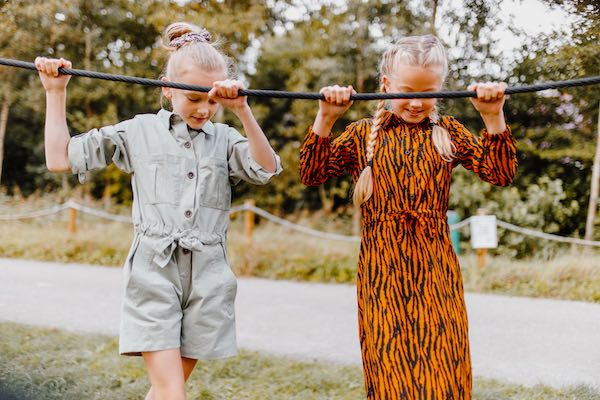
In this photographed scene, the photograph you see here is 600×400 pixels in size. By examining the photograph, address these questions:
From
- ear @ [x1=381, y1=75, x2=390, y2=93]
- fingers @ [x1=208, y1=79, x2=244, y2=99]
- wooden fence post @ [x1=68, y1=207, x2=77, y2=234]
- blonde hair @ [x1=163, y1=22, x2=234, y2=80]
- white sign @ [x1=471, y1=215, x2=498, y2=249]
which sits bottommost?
wooden fence post @ [x1=68, y1=207, x2=77, y2=234]

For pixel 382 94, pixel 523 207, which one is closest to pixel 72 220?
pixel 523 207

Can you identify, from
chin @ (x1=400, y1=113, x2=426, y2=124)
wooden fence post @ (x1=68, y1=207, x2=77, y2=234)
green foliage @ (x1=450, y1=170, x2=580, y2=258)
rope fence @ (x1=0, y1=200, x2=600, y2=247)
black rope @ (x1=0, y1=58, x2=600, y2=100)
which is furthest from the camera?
wooden fence post @ (x1=68, y1=207, x2=77, y2=234)

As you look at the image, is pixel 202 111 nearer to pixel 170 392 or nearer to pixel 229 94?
pixel 229 94

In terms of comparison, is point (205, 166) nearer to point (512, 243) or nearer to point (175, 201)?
point (175, 201)

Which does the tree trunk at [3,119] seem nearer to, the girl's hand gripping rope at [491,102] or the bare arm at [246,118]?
the bare arm at [246,118]

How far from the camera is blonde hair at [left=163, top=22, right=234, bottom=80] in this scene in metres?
1.76

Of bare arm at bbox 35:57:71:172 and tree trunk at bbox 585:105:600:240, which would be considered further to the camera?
tree trunk at bbox 585:105:600:240

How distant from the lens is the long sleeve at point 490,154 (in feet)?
5.36

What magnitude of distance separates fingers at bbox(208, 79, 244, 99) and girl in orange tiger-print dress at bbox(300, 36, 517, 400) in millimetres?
213

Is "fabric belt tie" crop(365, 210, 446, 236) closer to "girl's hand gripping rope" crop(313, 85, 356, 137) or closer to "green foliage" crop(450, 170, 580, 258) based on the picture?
"girl's hand gripping rope" crop(313, 85, 356, 137)

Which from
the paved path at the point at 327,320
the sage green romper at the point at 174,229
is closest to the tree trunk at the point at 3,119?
the paved path at the point at 327,320

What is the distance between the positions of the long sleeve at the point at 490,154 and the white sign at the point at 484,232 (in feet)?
13.0

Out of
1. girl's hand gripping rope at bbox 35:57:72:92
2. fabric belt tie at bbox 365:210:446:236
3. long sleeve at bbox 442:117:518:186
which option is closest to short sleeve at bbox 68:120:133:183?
girl's hand gripping rope at bbox 35:57:72:92

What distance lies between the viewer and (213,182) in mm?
1761
